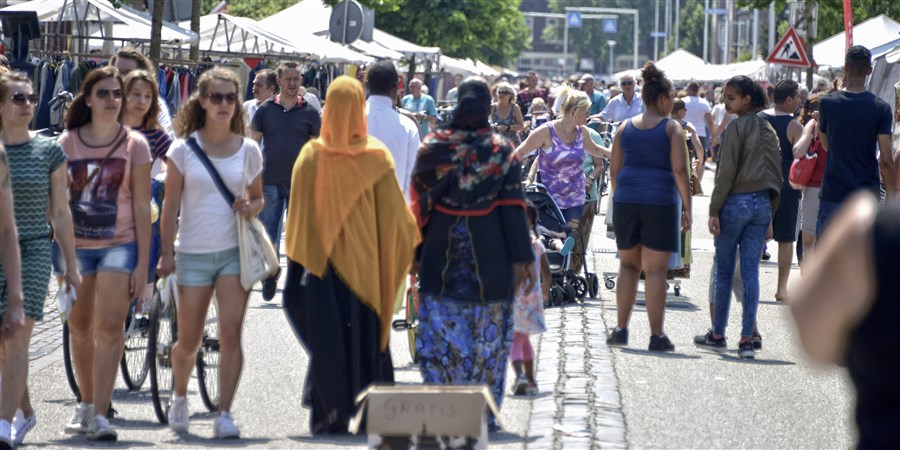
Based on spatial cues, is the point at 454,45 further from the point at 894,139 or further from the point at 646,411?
the point at 646,411

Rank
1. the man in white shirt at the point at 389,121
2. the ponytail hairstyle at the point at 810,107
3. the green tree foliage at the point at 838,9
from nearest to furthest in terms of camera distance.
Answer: the man in white shirt at the point at 389,121, the ponytail hairstyle at the point at 810,107, the green tree foliage at the point at 838,9

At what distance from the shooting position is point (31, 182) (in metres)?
6.56

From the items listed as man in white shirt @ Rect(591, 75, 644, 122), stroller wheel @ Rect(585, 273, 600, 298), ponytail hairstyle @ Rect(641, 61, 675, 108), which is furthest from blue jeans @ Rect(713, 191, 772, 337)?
man in white shirt @ Rect(591, 75, 644, 122)

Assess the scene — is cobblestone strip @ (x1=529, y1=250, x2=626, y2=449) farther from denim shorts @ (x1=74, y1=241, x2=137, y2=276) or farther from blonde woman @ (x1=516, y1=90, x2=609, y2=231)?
denim shorts @ (x1=74, y1=241, x2=137, y2=276)

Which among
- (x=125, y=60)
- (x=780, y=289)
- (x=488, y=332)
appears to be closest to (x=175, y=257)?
(x=488, y=332)

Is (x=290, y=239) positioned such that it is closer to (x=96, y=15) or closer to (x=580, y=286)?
(x=580, y=286)

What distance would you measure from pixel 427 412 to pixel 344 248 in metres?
1.66

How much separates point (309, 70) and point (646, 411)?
53.8 ft

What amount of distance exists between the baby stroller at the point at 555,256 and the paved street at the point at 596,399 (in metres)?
0.85

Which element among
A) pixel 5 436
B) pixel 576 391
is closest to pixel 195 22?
pixel 576 391

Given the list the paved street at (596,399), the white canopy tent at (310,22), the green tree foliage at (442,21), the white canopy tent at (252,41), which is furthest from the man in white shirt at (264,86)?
the green tree foliage at (442,21)

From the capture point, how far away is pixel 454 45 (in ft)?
186

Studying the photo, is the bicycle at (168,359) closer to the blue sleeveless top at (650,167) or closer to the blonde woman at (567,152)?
the blue sleeveless top at (650,167)

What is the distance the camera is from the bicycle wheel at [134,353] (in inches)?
321
